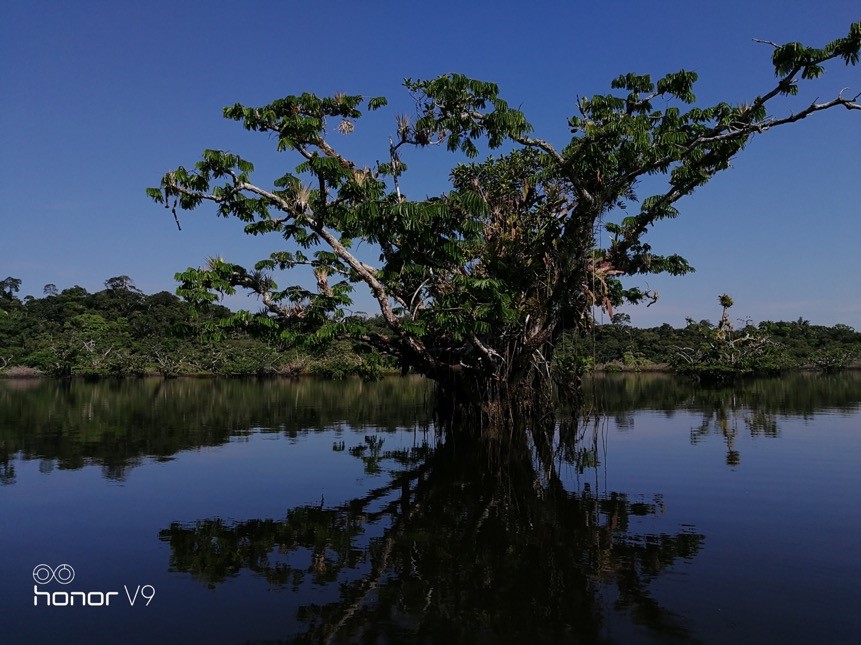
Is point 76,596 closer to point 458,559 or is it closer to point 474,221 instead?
point 458,559

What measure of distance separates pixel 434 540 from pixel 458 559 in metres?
0.78

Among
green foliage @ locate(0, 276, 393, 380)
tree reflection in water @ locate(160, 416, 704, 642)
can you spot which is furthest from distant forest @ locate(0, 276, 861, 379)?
tree reflection in water @ locate(160, 416, 704, 642)

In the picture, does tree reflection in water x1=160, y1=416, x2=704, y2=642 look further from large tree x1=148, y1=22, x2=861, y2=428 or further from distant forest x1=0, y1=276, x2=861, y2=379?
distant forest x1=0, y1=276, x2=861, y2=379

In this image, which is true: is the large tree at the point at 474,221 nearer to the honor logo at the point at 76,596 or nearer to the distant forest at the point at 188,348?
the honor logo at the point at 76,596

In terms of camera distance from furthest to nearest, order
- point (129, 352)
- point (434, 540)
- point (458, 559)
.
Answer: point (129, 352) → point (434, 540) → point (458, 559)

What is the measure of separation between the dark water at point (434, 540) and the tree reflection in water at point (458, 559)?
3 cm

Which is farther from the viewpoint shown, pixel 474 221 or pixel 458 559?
pixel 474 221

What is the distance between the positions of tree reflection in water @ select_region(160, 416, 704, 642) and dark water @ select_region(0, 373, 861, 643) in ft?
0.10

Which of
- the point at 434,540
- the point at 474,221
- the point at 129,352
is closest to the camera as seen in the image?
the point at 434,540

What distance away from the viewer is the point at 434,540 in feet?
24.1

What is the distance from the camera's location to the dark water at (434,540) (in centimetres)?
508

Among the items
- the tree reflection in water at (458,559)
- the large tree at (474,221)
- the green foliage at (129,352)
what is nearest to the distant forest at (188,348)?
the green foliage at (129,352)

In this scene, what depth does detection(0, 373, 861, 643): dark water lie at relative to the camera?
5.08 m

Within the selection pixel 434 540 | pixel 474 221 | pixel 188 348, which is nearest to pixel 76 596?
pixel 434 540
